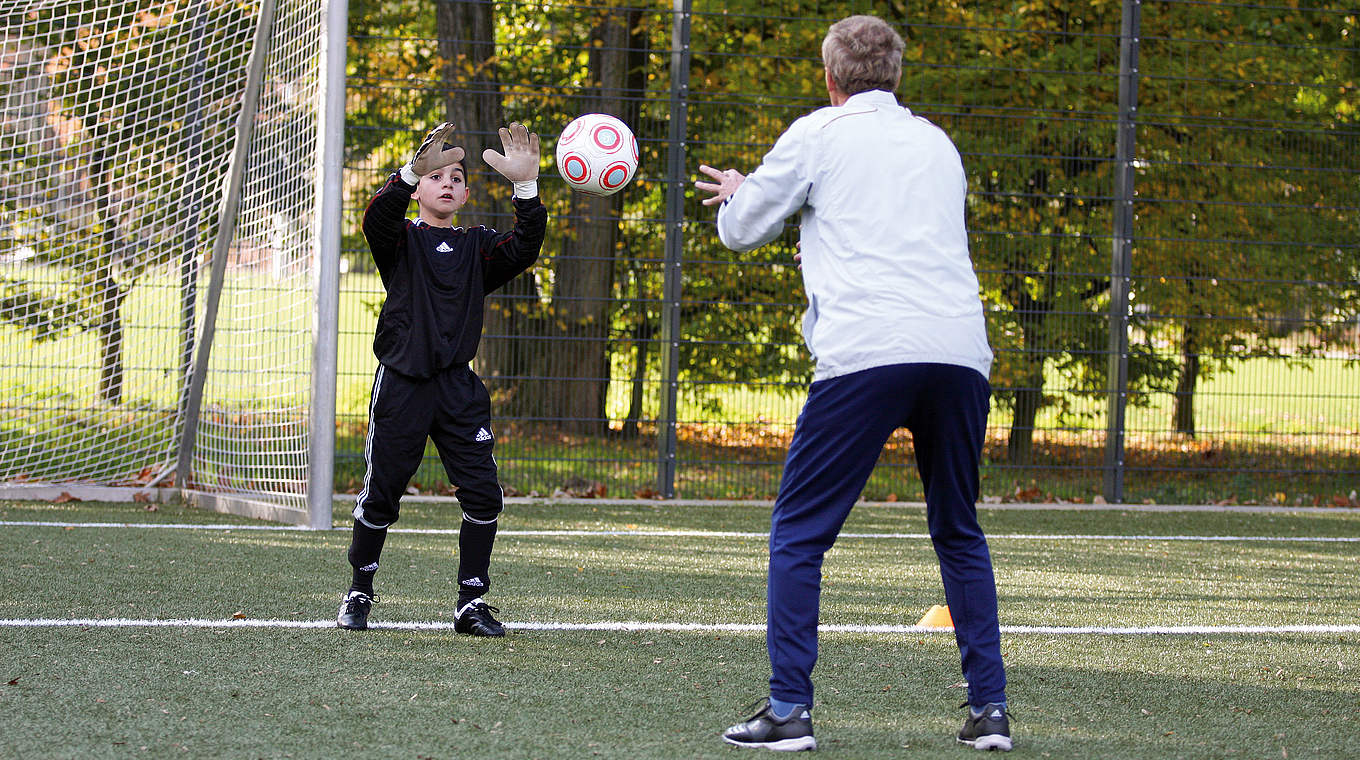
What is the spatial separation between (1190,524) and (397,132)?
Result: 571cm

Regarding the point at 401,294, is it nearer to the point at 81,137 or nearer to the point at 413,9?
the point at 81,137

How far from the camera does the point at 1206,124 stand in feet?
32.3

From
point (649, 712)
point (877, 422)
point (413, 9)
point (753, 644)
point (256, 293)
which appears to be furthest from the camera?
point (413, 9)

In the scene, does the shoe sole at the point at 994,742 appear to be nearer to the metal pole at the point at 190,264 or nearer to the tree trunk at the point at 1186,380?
the metal pole at the point at 190,264

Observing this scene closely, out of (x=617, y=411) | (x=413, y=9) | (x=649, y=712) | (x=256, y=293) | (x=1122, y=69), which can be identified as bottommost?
(x=649, y=712)

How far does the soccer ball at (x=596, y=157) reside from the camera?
4.98m

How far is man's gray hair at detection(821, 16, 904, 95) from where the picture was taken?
11.4ft

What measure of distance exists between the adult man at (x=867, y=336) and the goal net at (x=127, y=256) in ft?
17.3

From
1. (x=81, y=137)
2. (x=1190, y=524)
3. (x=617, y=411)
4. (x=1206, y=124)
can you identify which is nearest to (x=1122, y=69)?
(x=1206, y=124)

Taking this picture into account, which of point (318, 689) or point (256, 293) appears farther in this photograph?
point (256, 293)


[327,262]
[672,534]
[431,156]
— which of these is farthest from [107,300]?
[431,156]

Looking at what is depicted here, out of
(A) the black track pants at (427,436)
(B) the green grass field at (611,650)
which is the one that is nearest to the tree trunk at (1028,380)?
(B) the green grass field at (611,650)

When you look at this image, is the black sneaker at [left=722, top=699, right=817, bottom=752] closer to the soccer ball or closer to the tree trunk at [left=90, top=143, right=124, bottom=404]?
the soccer ball

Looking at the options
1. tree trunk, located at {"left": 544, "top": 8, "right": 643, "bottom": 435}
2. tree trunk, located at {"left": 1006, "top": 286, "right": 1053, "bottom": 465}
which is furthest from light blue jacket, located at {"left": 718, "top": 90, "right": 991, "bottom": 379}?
tree trunk, located at {"left": 1006, "top": 286, "right": 1053, "bottom": 465}
